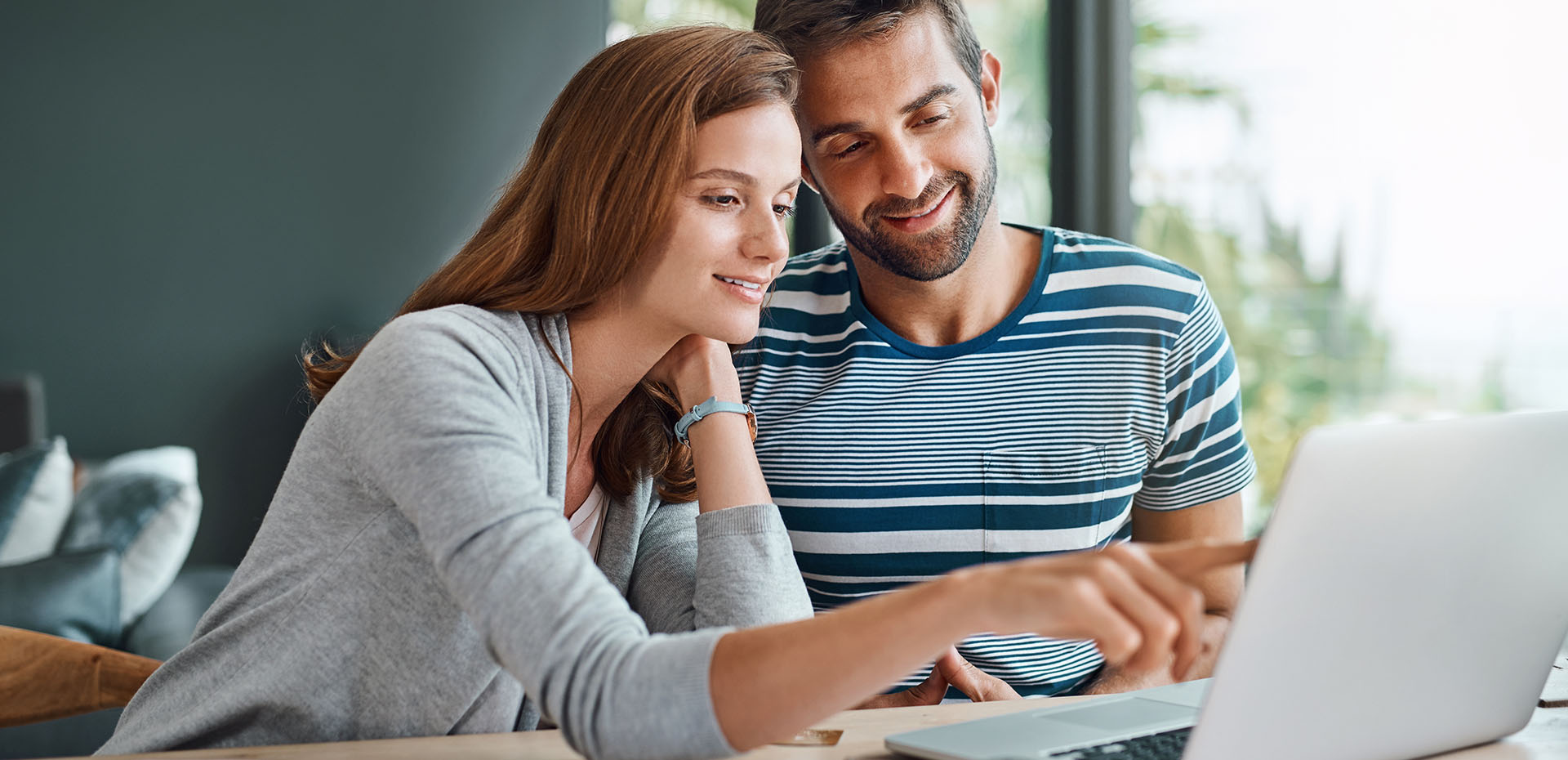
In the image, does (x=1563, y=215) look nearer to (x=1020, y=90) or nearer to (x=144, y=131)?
(x=1020, y=90)

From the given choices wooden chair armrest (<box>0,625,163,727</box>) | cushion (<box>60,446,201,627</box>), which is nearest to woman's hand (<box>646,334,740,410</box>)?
wooden chair armrest (<box>0,625,163,727</box>)

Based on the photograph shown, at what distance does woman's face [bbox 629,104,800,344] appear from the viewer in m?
1.26

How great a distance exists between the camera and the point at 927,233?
1576mm

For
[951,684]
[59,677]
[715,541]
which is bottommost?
[951,684]

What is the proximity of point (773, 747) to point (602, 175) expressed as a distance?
1.99 feet

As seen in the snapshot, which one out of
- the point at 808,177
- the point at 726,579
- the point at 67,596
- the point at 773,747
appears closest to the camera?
the point at 773,747

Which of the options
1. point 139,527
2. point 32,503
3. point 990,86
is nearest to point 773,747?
point 990,86

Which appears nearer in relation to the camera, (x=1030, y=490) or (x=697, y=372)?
(x=697, y=372)

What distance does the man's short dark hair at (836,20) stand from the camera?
59.8 inches

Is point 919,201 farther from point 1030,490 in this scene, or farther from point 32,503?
point 32,503

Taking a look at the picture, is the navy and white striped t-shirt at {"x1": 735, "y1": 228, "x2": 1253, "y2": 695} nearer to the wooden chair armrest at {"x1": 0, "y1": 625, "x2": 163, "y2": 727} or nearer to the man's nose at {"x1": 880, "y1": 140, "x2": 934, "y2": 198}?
the man's nose at {"x1": 880, "y1": 140, "x2": 934, "y2": 198}

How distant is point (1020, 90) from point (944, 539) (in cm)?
165

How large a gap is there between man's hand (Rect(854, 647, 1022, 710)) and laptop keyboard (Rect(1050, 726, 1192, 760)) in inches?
16.4

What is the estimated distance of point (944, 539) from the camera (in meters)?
1.56
